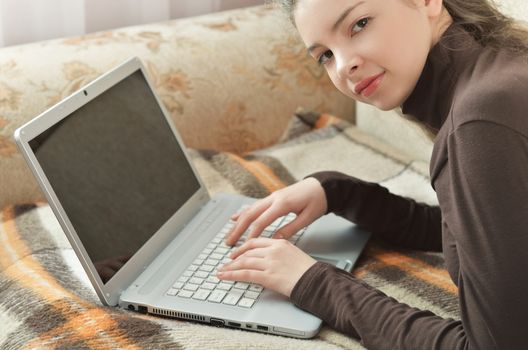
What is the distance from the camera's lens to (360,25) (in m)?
0.84

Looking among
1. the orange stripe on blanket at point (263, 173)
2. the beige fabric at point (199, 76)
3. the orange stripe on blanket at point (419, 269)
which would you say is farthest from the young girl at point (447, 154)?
the beige fabric at point (199, 76)

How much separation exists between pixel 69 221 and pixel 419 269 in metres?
0.50

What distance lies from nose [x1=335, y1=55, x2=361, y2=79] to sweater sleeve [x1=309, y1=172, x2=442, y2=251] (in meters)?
0.30

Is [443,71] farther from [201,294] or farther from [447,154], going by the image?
[201,294]

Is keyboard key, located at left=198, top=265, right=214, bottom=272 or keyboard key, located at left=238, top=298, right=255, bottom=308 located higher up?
keyboard key, located at left=198, top=265, right=214, bottom=272

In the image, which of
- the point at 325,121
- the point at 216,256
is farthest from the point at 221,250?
the point at 325,121

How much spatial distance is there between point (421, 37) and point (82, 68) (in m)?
0.79

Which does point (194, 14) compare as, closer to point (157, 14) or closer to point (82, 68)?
point (157, 14)

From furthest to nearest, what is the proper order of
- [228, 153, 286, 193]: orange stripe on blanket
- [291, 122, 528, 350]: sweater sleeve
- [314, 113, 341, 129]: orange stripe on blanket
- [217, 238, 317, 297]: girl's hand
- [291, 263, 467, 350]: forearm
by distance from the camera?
[314, 113, 341, 129]: orange stripe on blanket, [228, 153, 286, 193]: orange stripe on blanket, [217, 238, 317, 297]: girl's hand, [291, 263, 467, 350]: forearm, [291, 122, 528, 350]: sweater sleeve

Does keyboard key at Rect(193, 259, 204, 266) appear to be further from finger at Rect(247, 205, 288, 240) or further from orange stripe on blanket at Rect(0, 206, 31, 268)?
orange stripe on blanket at Rect(0, 206, 31, 268)

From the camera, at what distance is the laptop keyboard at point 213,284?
958 mm

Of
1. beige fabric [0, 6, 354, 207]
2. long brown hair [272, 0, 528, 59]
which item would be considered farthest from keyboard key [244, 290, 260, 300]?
beige fabric [0, 6, 354, 207]

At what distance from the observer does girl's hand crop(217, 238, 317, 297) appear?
3.09ft

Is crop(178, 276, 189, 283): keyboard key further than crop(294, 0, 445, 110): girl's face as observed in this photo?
Yes
